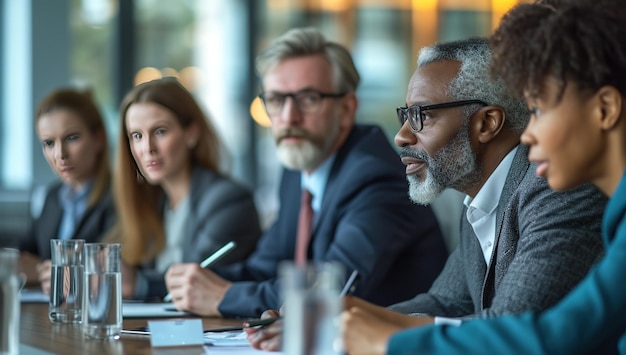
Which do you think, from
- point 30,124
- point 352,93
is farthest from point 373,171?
point 30,124

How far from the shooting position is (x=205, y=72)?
25.9ft

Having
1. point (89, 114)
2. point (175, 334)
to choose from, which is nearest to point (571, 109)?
point (175, 334)

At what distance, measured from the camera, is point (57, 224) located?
345cm

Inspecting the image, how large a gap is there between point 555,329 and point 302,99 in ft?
6.09

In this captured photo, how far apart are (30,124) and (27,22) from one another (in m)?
0.69

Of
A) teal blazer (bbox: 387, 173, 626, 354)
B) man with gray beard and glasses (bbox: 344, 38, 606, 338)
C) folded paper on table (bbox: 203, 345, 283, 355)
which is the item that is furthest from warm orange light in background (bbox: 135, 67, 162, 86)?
teal blazer (bbox: 387, 173, 626, 354)

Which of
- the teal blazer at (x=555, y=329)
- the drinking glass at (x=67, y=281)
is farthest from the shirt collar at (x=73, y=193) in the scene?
the teal blazer at (x=555, y=329)

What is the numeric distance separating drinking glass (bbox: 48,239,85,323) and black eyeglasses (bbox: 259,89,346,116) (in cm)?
107

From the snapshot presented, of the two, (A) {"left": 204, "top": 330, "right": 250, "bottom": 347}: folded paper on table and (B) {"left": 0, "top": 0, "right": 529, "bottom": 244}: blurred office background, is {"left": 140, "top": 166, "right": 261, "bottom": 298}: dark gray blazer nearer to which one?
(A) {"left": 204, "top": 330, "right": 250, "bottom": 347}: folded paper on table

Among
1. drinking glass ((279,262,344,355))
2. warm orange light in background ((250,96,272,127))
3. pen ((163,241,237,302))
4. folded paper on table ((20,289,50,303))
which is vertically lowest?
folded paper on table ((20,289,50,303))

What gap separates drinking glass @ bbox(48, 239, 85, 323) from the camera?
205 centimetres

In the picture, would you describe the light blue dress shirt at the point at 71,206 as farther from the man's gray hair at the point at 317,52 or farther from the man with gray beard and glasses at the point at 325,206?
the man's gray hair at the point at 317,52

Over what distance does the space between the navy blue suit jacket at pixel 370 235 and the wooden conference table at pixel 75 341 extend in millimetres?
359

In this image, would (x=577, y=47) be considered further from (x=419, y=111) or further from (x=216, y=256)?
(x=216, y=256)
